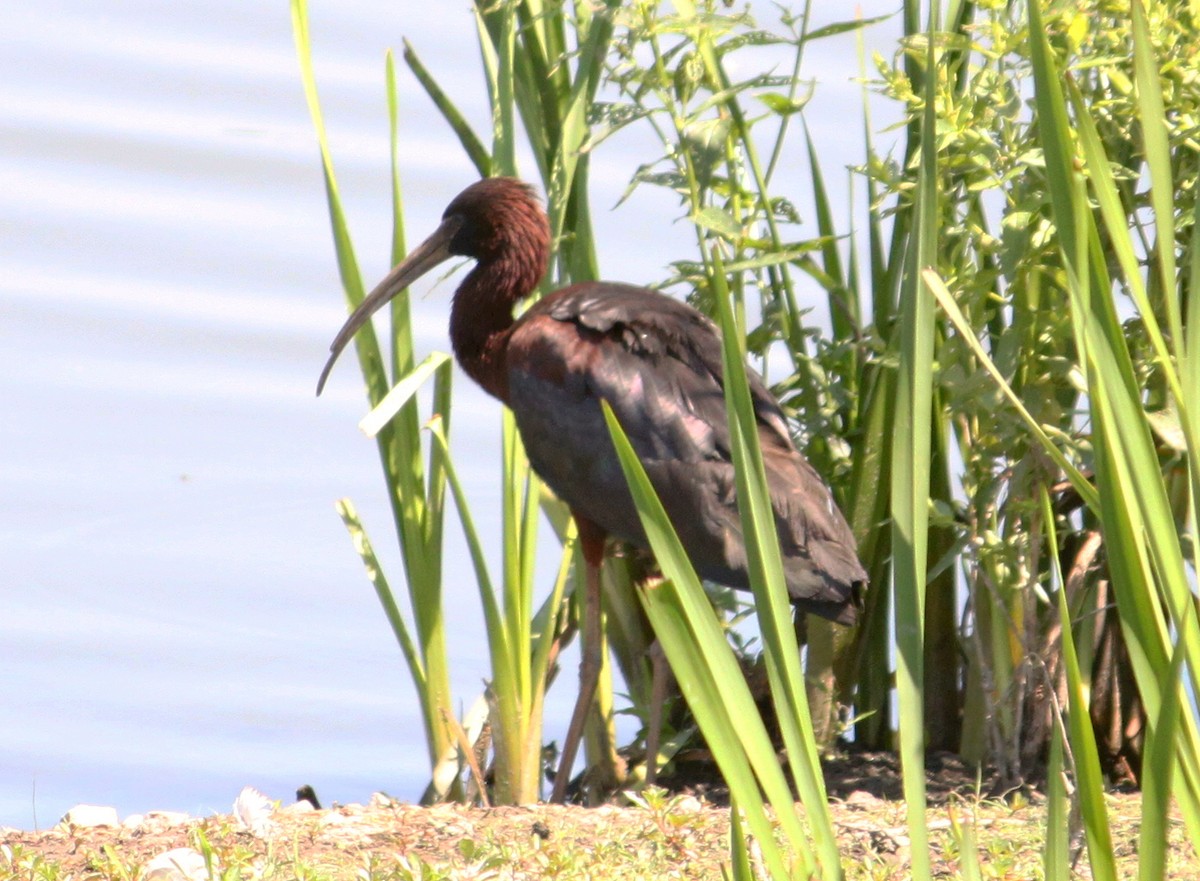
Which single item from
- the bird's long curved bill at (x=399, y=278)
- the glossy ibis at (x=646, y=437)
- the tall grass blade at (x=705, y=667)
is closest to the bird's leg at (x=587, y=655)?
the glossy ibis at (x=646, y=437)

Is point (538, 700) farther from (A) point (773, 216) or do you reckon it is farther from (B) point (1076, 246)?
(B) point (1076, 246)

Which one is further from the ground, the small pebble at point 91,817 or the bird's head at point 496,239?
the bird's head at point 496,239

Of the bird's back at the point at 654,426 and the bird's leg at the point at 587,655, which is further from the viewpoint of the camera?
the bird's leg at the point at 587,655

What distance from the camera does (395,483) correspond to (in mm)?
4055

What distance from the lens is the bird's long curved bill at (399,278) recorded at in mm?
4312

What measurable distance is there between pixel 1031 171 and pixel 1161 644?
188 cm

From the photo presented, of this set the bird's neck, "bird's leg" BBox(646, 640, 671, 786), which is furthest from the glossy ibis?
the bird's neck

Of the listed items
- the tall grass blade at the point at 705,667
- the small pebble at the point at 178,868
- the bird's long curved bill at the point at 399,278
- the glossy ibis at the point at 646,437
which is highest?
the bird's long curved bill at the point at 399,278

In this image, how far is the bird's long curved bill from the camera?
431cm

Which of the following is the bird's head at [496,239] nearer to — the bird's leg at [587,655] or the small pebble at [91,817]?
the bird's leg at [587,655]

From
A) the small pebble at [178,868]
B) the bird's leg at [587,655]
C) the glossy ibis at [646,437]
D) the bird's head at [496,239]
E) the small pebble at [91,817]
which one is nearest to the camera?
the small pebble at [178,868]

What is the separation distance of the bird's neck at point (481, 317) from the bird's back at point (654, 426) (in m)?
0.46

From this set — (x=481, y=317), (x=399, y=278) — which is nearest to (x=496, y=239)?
(x=481, y=317)

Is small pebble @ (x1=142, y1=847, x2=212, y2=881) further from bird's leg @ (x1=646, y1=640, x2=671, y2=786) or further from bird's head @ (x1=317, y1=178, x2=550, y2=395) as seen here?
bird's head @ (x1=317, y1=178, x2=550, y2=395)
